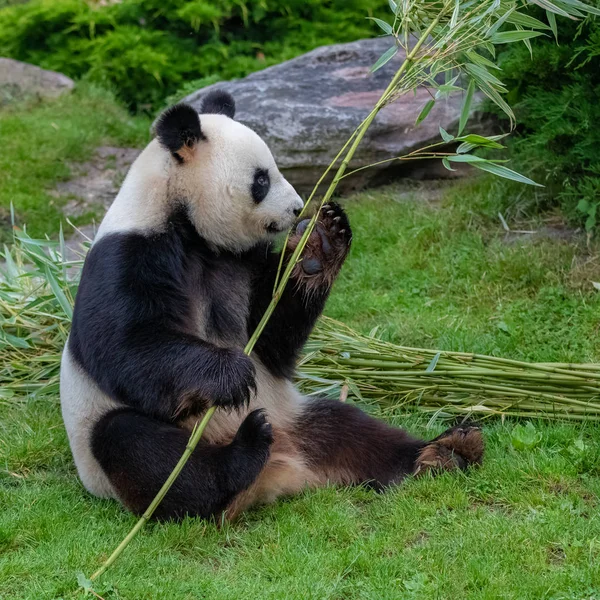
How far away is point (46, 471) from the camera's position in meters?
4.67

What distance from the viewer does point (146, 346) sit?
383 cm

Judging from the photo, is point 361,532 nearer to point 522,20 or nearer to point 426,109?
point 426,109

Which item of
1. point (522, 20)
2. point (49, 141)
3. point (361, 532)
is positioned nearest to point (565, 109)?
point (522, 20)

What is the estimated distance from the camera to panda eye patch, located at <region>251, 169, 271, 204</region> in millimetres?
4254

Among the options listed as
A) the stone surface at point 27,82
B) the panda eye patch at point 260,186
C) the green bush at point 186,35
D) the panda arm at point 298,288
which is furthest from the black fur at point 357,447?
the stone surface at point 27,82

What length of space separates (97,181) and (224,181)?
563 centimetres

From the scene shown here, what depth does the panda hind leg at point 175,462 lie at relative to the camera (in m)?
3.86

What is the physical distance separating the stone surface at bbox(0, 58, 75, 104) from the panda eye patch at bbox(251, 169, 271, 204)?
7.37 metres

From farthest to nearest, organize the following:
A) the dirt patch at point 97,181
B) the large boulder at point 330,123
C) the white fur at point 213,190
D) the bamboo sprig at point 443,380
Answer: the dirt patch at point 97,181
the large boulder at point 330,123
the bamboo sprig at point 443,380
the white fur at point 213,190

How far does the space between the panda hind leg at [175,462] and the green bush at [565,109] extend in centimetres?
349

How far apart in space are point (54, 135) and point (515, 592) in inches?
318

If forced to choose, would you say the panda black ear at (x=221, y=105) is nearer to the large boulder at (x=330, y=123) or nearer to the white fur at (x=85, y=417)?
the white fur at (x=85, y=417)

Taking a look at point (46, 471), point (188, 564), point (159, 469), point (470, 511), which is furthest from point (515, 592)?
point (46, 471)

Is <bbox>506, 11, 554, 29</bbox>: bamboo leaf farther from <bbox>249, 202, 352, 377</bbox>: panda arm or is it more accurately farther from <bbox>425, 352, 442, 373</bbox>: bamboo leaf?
<bbox>425, 352, 442, 373</bbox>: bamboo leaf
